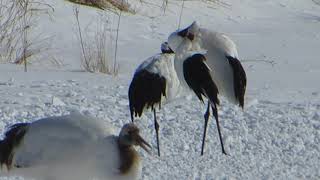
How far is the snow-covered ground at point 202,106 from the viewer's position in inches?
307

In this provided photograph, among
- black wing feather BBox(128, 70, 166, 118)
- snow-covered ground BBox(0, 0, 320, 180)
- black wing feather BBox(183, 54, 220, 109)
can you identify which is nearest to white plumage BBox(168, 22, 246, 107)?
black wing feather BBox(183, 54, 220, 109)

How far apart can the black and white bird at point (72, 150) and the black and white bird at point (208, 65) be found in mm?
2491

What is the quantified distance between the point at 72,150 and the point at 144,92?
2.60m

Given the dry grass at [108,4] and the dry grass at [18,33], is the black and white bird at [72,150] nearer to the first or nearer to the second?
the dry grass at [18,33]

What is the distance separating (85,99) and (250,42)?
5.81 meters

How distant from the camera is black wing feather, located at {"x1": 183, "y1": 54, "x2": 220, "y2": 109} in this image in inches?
333

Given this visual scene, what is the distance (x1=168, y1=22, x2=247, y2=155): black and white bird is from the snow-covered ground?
1.29 feet

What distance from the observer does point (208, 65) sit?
866 cm

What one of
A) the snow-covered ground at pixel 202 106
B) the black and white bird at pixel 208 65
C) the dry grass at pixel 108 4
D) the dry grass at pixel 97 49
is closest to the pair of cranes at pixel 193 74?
the black and white bird at pixel 208 65

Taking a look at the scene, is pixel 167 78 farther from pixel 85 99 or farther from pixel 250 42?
pixel 250 42

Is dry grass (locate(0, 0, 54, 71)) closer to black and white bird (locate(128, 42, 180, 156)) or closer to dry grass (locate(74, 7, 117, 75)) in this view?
dry grass (locate(74, 7, 117, 75))

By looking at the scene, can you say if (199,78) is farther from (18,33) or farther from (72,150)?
(18,33)

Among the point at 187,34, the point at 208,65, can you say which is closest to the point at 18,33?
the point at 187,34

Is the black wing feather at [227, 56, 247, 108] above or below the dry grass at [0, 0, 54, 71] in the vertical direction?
above
